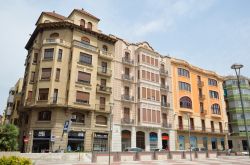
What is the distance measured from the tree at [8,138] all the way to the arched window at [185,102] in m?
32.8

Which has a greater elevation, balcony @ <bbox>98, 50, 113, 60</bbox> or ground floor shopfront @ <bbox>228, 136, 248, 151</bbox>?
balcony @ <bbox>98, 50, 113, 60</bbox>

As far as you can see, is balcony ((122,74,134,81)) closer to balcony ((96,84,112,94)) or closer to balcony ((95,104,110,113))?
balcony ((96,84,112,94))

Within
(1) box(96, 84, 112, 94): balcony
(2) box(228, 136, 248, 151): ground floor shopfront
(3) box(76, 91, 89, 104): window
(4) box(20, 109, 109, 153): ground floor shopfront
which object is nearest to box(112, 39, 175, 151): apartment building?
(1) box(96, 84, 112, 94): balcony

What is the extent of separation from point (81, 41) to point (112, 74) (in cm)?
781

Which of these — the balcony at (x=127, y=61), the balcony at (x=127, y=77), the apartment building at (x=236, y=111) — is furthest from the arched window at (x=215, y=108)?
the balcony at (x=127, y=61)

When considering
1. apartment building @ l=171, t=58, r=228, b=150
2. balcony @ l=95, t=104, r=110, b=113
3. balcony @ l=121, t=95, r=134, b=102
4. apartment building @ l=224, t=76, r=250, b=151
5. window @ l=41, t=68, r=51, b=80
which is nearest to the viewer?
window @ l=41, t=68, r=51, b=80

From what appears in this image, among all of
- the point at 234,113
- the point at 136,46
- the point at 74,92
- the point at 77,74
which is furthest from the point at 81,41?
the point at 234,113

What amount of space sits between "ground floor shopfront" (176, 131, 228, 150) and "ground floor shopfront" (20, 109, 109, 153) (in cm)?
1853

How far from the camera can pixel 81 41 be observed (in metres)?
35.9

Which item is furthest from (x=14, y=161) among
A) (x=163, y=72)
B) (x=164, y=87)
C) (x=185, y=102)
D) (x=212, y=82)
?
(x=212, y=82)

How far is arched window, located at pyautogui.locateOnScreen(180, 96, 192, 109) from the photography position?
47.2 m

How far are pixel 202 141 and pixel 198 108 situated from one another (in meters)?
7.19

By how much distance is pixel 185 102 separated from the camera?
47.9 metres

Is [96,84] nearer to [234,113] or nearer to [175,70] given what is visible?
[175,70]
